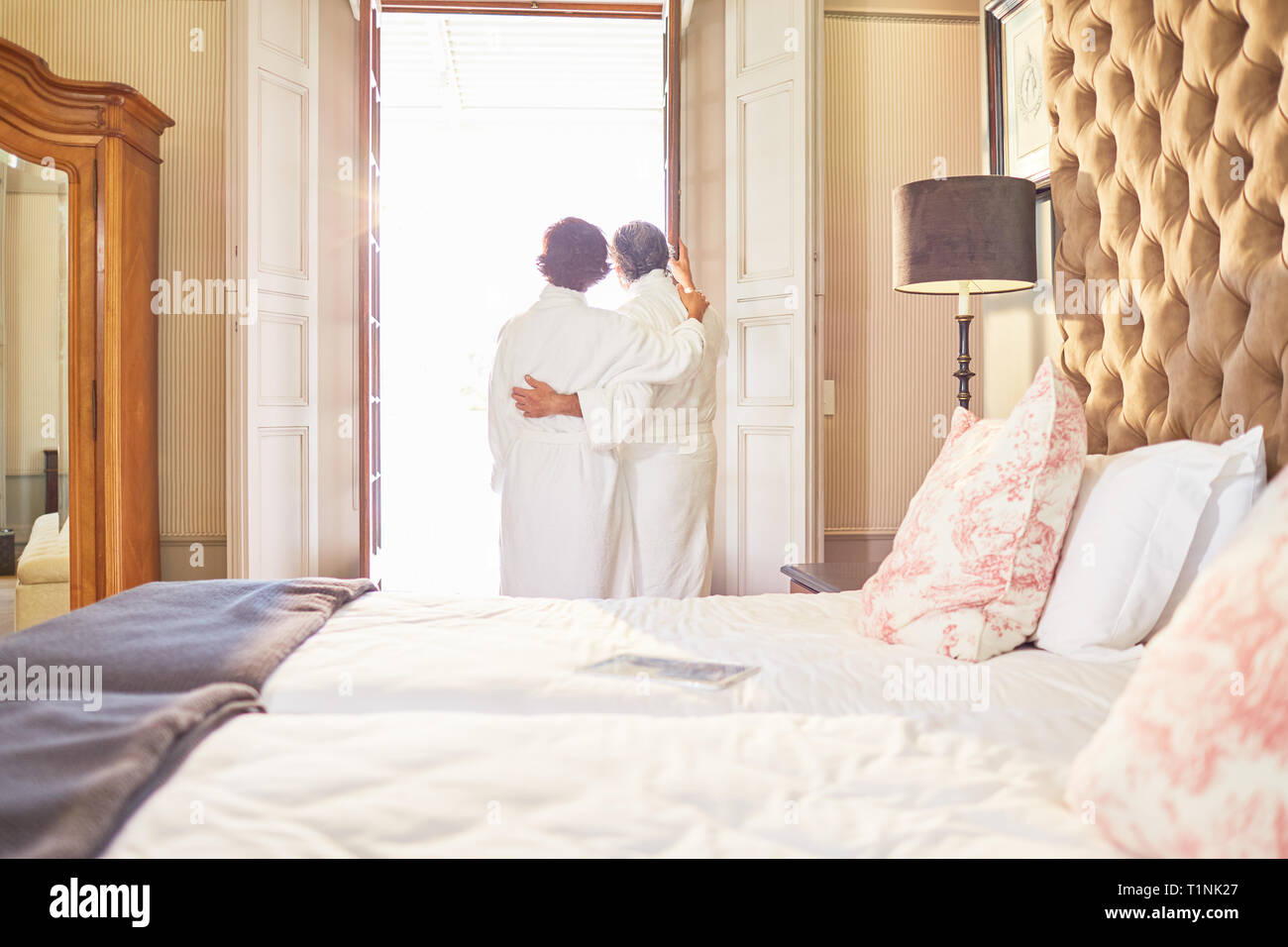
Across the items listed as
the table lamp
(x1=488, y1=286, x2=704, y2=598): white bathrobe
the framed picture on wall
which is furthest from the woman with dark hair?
the framed picture on wall

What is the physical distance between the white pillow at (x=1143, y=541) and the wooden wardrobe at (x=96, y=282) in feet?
11.0

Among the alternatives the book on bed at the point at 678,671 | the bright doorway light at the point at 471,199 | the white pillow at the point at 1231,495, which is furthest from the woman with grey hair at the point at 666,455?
the white pillow at the point at 1231,495

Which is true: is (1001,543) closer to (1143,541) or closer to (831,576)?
(1143,541)

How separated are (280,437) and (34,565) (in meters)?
0.97

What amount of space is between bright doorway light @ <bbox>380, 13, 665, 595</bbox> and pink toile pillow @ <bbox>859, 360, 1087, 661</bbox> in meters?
3.62

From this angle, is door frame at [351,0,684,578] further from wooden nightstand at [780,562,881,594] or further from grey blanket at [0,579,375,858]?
grey blanket at [0,579,375,858]

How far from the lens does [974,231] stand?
250cm

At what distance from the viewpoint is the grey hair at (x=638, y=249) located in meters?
3.32

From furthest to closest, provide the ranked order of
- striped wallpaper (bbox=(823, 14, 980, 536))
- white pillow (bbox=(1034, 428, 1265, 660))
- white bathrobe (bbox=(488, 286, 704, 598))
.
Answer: striped wallpaper (bbox=(823, 14, 980, 536)), white bathrobe (bbox=(488, 286, 704, 598)), white pillow (bbox=(1034, 428, 1265, 660))

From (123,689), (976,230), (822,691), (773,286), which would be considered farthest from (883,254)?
(123,689)

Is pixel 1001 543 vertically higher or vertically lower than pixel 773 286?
lower

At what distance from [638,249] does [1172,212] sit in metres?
1.87

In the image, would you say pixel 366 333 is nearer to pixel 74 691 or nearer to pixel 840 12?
pixel 840 12

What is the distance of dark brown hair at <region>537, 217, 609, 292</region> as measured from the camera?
315cm
